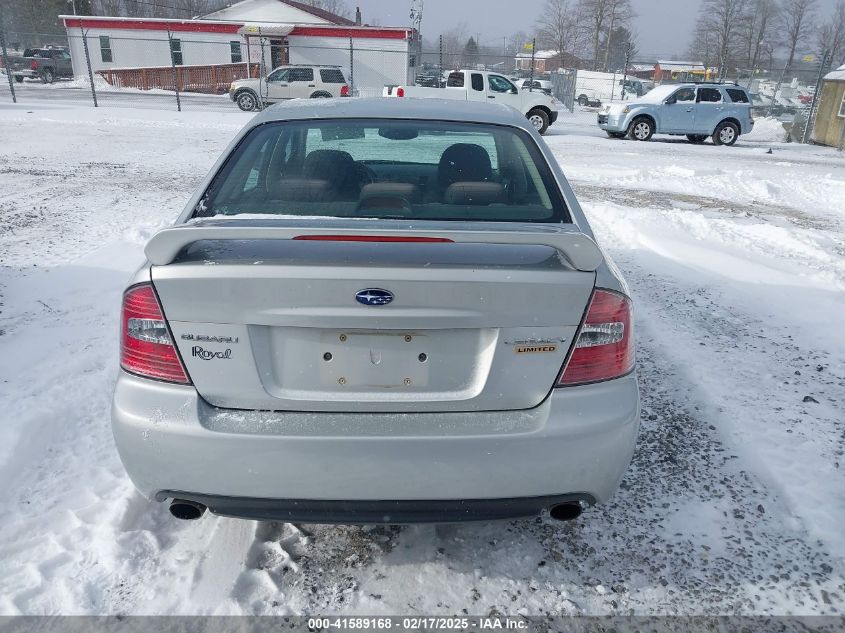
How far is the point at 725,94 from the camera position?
19781 millimetres

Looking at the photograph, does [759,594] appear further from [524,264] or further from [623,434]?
[524,264]

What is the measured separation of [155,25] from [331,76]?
56.7 feet

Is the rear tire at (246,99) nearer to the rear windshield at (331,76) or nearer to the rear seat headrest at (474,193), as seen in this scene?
the rear windshield at (331,76)

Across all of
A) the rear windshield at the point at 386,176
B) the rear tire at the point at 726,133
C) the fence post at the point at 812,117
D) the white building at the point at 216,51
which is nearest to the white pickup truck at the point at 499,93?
the rear tire at the point at 726,133

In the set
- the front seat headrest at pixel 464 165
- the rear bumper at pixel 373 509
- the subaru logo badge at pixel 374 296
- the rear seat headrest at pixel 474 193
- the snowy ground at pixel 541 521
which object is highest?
the front seat headrest at pixel 464 165

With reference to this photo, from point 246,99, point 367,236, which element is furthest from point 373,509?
point 246,99

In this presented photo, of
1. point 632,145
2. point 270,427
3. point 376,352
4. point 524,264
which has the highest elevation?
point 524,264

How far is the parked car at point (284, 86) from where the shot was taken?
2484cm

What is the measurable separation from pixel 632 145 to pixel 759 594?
17.9 metres

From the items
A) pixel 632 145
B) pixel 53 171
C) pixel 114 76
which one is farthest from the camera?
pixel 114 76

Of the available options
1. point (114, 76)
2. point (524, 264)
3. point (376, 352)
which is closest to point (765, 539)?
point (524, 264)

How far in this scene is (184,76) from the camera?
36000mm

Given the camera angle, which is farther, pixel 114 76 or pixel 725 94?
pixel 114 76

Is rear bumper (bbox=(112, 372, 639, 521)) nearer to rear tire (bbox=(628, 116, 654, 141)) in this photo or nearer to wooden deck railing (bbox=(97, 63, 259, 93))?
rear tire (bbox=(628, 116, 654, 141))
